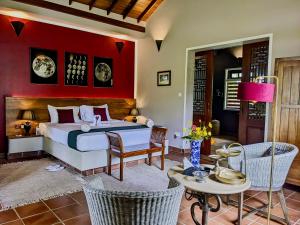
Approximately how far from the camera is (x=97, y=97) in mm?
6664

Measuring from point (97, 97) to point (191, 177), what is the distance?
15.9ft

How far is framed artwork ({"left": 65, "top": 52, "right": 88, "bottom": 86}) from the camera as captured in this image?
6.08 metres

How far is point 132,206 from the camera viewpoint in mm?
1501

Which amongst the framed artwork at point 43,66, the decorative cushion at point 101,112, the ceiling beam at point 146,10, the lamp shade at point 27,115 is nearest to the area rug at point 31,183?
the lamp shade at point 27,115

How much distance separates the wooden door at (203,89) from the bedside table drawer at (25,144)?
12.1 feet

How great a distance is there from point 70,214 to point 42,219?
29 cm

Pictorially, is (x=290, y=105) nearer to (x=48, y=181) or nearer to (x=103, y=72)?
(x=48, y=181)

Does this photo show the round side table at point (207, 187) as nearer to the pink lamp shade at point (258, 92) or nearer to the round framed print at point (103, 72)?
the pink lamp shade at point (258, 92)

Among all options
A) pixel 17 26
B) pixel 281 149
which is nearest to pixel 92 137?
pixel 281 149

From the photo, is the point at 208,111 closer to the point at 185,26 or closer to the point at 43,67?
the point at 185,26

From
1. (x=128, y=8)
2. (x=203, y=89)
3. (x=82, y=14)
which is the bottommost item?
(x=203, y=89)

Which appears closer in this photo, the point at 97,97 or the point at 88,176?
the point at 88,176

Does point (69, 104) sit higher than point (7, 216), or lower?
higher

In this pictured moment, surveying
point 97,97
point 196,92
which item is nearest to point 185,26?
point 196,92
